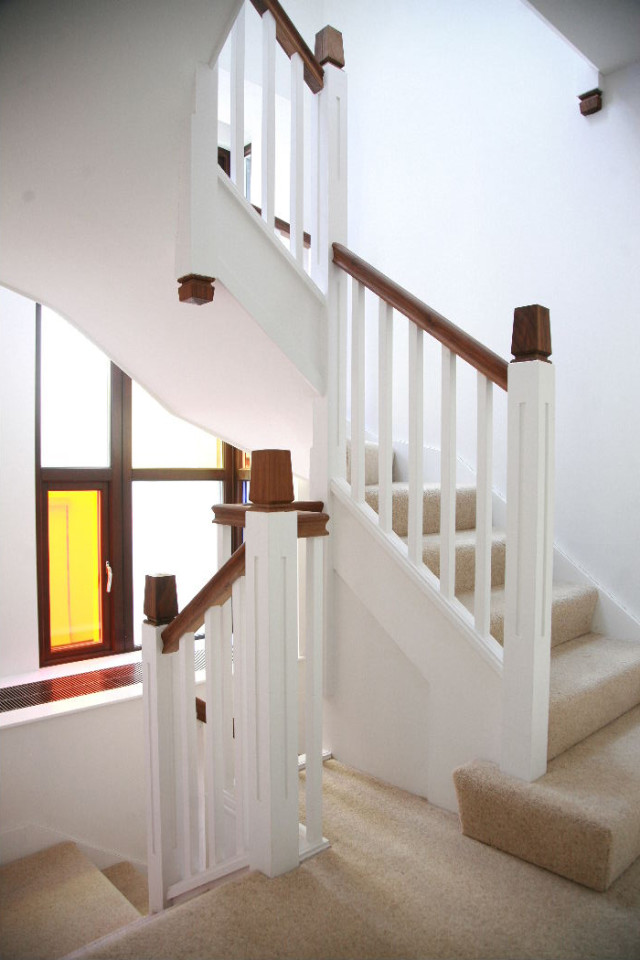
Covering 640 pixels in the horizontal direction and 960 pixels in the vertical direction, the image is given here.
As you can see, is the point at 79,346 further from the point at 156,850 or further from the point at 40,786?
the point at 156,850

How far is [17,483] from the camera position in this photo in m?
3.21

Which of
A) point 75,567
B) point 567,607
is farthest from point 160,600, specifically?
point 75,567

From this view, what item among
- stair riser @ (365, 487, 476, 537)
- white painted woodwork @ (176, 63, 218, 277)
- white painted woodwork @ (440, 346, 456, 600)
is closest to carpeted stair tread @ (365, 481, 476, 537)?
stair riser @ (365, 487, 476, 537)

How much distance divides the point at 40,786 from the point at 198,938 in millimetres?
1679

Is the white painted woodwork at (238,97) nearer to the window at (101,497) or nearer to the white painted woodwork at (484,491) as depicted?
the white painted woodwork at (484,491)

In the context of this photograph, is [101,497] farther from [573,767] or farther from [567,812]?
[567,812]

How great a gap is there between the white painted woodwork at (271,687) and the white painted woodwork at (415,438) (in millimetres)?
625

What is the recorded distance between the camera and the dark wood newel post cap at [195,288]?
2.08 m

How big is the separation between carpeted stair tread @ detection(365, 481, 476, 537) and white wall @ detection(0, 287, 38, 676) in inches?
65.9

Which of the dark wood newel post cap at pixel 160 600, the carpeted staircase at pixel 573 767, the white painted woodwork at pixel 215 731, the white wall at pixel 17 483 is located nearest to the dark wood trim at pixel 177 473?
the white wall at pixel 17 483

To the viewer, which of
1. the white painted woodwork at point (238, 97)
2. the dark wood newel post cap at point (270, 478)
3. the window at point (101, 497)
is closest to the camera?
the dark wood newel post cap at point (270, 478)

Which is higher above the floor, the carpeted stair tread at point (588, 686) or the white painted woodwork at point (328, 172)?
the white painted woodwork at point (328, 172)

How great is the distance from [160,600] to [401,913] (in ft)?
3.30

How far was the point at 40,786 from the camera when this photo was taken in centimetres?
279
